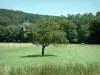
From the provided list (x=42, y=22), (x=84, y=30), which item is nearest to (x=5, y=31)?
(x=84, y=30)

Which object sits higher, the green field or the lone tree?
the lone tree

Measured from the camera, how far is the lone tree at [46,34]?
4344cm

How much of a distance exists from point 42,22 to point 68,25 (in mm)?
74781

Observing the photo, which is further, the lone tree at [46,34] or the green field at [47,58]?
the lone tree at [46,34]

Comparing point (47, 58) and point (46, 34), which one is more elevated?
point (46, 34)

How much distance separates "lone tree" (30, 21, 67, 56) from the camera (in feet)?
143

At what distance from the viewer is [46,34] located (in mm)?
43688

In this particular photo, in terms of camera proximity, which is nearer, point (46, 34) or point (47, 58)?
point (47, 58)

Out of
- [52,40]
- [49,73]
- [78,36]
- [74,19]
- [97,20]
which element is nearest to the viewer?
[49,73]

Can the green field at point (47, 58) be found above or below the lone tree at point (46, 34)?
below

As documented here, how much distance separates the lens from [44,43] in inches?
1761

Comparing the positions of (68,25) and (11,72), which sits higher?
(68,25)

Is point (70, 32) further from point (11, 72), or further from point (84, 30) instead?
point (11, 72)

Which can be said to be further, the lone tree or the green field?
the lone tree
